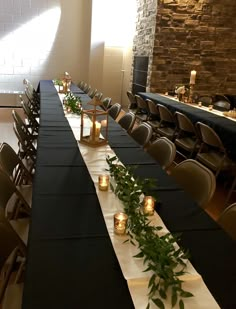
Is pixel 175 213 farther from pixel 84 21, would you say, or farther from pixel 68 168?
pixel 84 21

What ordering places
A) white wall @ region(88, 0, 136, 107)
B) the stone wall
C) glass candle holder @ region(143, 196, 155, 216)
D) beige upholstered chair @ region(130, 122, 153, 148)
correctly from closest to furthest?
glass candle holder @ region(143, 196, 155, 216), beige upholstered chair @ region(130, 122, 153, 148), the stone wall, white wall @ region(88, 0, 136, 107)

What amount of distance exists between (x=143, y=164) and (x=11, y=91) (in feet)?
21.3

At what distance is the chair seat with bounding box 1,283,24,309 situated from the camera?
1.30m

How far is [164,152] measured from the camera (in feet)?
8.11

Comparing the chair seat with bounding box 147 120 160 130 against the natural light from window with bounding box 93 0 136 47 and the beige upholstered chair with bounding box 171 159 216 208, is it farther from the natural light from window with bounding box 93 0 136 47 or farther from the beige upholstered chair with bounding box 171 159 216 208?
the natural light from window with bounding box 93 0 136 47

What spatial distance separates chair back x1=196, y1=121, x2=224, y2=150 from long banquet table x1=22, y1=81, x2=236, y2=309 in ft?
4.41

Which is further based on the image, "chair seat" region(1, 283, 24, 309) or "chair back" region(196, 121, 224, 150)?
"chair back" region(196, 121, 224, 150)

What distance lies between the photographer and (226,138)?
3383mm

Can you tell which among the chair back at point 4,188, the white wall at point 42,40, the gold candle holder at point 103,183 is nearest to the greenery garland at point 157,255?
the gold candle holder at point 103,183

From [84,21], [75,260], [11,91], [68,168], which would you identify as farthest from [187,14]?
[75,260]

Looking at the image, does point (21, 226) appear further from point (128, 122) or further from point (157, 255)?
point (128, 122)

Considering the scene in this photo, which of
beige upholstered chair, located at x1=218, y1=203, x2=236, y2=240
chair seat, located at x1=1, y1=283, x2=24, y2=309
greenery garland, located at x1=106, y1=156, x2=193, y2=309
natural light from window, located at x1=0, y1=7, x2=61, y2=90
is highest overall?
natural light from window, located at x1=0, y1=7, x2=61, y2=90

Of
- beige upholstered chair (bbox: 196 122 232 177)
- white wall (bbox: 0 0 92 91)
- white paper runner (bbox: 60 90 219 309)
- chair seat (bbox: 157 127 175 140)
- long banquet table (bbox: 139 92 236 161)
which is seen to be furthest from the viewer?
white wall (bbox: 0 0 92 91)

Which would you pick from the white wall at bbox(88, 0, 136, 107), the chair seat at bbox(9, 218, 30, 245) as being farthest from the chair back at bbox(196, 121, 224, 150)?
the white wall at bbox(88, 0, 136, 107)
